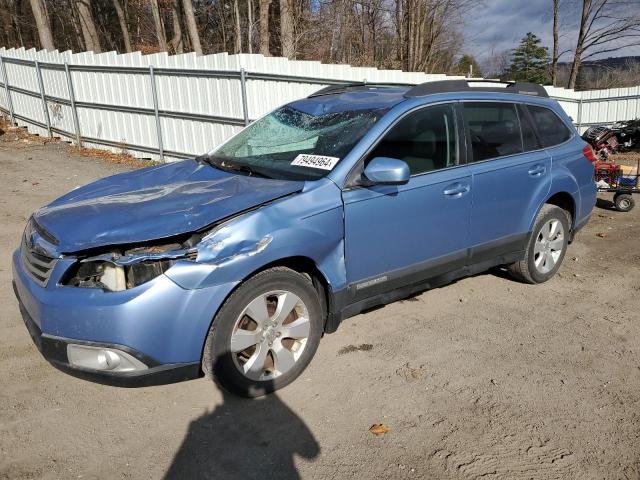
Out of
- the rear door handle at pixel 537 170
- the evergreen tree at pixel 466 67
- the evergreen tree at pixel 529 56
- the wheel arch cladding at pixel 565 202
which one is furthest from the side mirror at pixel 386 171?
the evergreen tree at pixel 529 56

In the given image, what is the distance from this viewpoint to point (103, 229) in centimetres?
297

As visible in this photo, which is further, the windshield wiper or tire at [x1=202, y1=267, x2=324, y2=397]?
the windshield wiper

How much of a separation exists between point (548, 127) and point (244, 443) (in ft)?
12.8

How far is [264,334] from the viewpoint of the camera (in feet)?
10.5

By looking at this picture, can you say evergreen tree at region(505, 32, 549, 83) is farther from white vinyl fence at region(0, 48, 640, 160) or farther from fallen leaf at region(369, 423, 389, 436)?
fallen leaf at region(369, 423, 389, 436)

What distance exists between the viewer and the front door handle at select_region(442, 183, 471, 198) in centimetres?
406

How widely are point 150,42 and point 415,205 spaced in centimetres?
3430

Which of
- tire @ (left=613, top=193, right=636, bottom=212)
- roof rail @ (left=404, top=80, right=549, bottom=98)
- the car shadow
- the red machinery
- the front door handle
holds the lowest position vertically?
tire @ (left=613, top=193, right=636, bottom=212)

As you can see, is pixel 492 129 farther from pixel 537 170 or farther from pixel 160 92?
pixel 160 92

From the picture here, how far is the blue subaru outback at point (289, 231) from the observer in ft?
9.37

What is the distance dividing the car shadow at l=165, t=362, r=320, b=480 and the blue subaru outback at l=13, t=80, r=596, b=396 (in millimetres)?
159

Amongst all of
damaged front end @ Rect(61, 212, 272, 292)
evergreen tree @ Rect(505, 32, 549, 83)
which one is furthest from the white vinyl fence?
evergreen tree @ Rect(505, 32, 549, 83)

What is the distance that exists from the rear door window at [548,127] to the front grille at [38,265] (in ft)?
13.4

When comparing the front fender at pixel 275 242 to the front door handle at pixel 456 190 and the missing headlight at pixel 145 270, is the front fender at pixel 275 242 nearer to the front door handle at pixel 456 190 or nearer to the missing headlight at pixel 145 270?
the missing headlight at pixel 145 270
